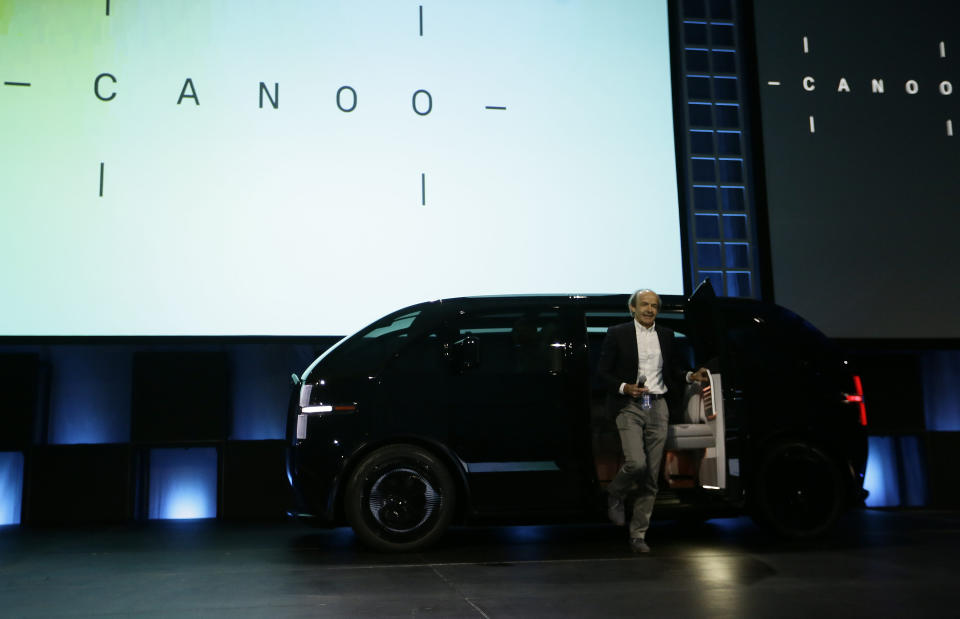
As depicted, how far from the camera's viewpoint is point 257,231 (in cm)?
717

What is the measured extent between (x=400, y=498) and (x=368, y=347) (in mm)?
988

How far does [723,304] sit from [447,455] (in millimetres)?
2203

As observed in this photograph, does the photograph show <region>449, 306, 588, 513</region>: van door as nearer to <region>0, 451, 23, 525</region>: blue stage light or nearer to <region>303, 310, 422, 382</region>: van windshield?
<region>303, 310, 422, 382</region>: van windshield

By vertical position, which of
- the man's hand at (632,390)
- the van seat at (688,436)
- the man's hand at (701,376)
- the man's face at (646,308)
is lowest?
Result: the van seat at (688,436)

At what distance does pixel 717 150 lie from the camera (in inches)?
328

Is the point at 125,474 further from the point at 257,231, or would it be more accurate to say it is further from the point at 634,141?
the point at 634,141

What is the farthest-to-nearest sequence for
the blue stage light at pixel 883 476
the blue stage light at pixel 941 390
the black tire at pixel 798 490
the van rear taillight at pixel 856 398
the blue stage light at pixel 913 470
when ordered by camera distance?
the blue stage light at pixel 941 390 → the blue stage light at pixel 883 476 → the blue stage light at pixel 913 470 → the van rear taillight at pixel 856 398 → the black tire at pixel 798 490

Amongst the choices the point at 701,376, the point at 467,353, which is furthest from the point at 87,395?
the point at 701,376

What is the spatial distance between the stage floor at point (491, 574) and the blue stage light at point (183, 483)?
1.08 m

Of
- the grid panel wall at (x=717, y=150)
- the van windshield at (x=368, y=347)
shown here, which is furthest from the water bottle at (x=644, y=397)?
the grid panel wall at (x=717, y=150)

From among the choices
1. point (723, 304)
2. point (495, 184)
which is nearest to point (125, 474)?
point (495, 184)

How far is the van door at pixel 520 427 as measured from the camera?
18.1 ft

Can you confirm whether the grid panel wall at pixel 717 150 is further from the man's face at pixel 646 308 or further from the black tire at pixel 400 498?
the black tire at pixel 400 498

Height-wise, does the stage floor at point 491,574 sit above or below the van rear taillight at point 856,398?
below
